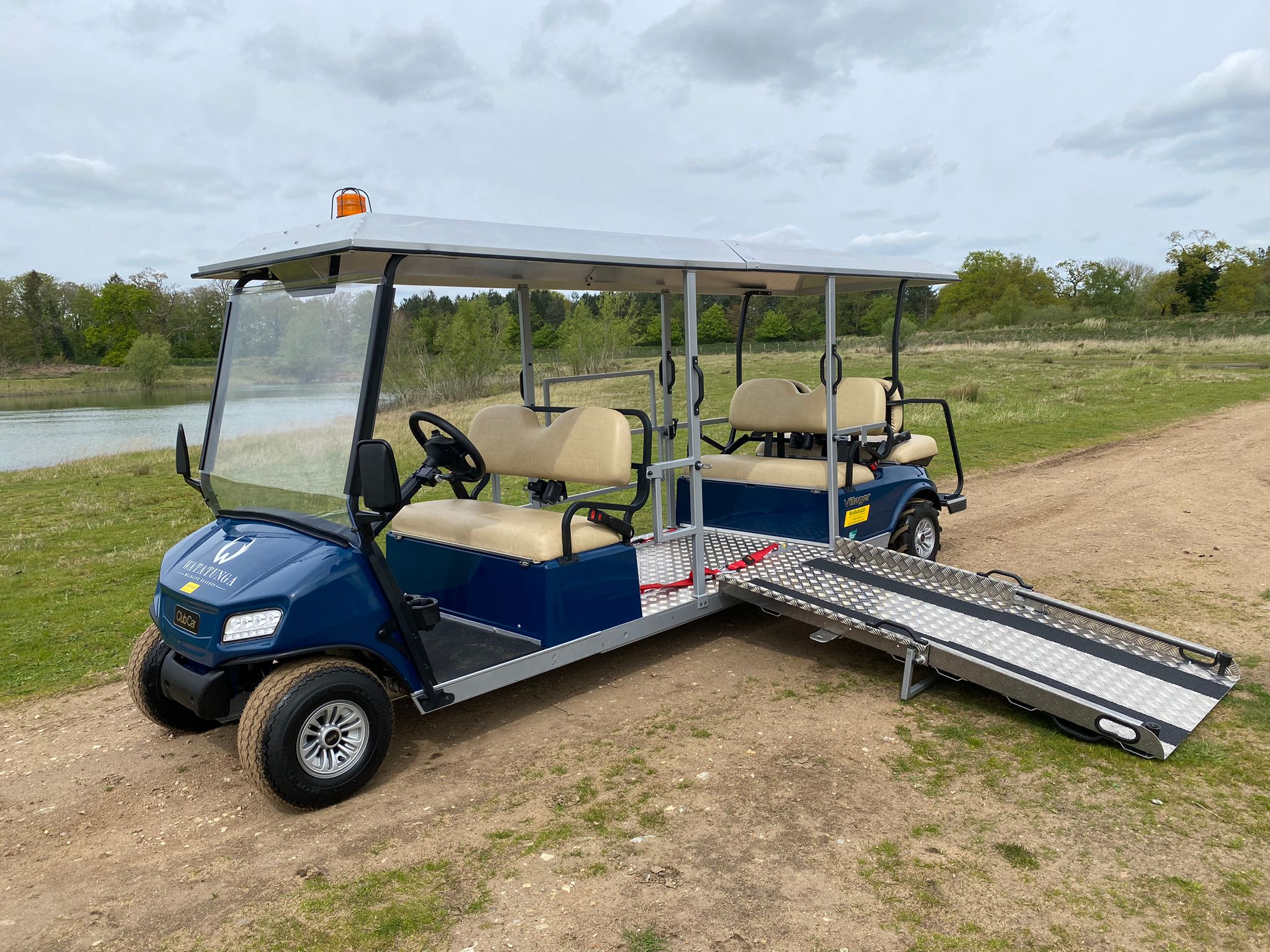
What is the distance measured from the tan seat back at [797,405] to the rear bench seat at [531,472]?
224cm

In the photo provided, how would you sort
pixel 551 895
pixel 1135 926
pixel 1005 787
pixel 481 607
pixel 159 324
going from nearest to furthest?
pixel 1135 926, pixel 551 895, pixel 1005 787, pixel 481 607, pixel 159 324

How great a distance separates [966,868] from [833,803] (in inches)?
23.5

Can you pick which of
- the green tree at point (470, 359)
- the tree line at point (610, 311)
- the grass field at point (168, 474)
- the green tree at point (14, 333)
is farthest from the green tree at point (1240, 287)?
the green tree at point (14, 333)

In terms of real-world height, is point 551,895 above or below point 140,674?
below

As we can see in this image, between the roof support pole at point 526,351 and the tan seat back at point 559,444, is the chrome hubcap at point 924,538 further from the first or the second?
the roof support pole at point 526,351

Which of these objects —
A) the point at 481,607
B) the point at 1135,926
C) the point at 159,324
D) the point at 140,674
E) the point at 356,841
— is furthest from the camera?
the point at 159,324

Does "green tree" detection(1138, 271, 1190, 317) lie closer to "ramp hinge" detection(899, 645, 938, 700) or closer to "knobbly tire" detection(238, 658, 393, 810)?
"ramp hinge" detection(899, 645, 938, 700)

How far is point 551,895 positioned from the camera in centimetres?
300

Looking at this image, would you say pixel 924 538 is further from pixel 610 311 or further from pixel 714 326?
pixel 610 311

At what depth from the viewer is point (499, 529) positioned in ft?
14.7

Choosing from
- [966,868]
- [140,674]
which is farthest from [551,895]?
[140,674]

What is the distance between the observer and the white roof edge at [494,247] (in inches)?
138

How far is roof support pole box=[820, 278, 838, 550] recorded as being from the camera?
A: 5762mm

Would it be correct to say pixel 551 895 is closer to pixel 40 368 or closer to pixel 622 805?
pixel 622 805
